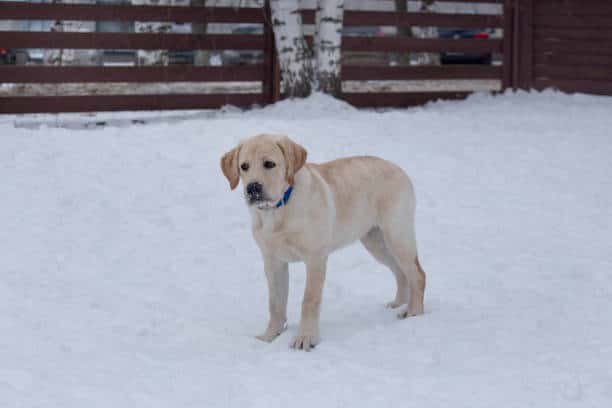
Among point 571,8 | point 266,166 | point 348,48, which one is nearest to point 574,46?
point 571,8

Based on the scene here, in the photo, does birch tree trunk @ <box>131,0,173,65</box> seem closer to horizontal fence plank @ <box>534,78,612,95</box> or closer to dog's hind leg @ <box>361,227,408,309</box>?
horizontal fence plank @ <box>534,78,612,95</box>

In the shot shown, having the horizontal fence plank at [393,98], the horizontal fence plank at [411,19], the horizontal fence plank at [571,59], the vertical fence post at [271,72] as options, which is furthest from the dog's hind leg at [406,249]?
the horizontal fence plank at [571,59]

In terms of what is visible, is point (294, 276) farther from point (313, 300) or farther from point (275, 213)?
point (275, 213)

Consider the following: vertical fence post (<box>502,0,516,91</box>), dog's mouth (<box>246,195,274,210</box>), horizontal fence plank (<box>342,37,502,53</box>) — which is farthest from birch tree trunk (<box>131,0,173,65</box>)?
dog's mouth (<box>246,195,274,210</box>)

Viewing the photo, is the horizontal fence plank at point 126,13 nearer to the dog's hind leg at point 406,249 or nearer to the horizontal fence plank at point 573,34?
the horizontal fence plank at point 573,34

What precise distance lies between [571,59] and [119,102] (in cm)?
714

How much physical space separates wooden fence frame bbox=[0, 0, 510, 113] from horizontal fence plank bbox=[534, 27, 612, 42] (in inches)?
19.3

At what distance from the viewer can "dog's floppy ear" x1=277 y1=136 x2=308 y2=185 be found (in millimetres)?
4789

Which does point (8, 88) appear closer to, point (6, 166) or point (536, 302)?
point (6, 166)

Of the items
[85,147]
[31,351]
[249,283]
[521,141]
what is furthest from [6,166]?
[521,141]

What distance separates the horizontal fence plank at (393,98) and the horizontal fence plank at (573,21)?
175cm

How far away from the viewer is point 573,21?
14438 millimetres

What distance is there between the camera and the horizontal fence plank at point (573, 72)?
46.0ft

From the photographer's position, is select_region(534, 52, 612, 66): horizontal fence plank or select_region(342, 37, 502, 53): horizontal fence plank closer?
select_region(342, 37, 502, 53): horizontal fence plank
